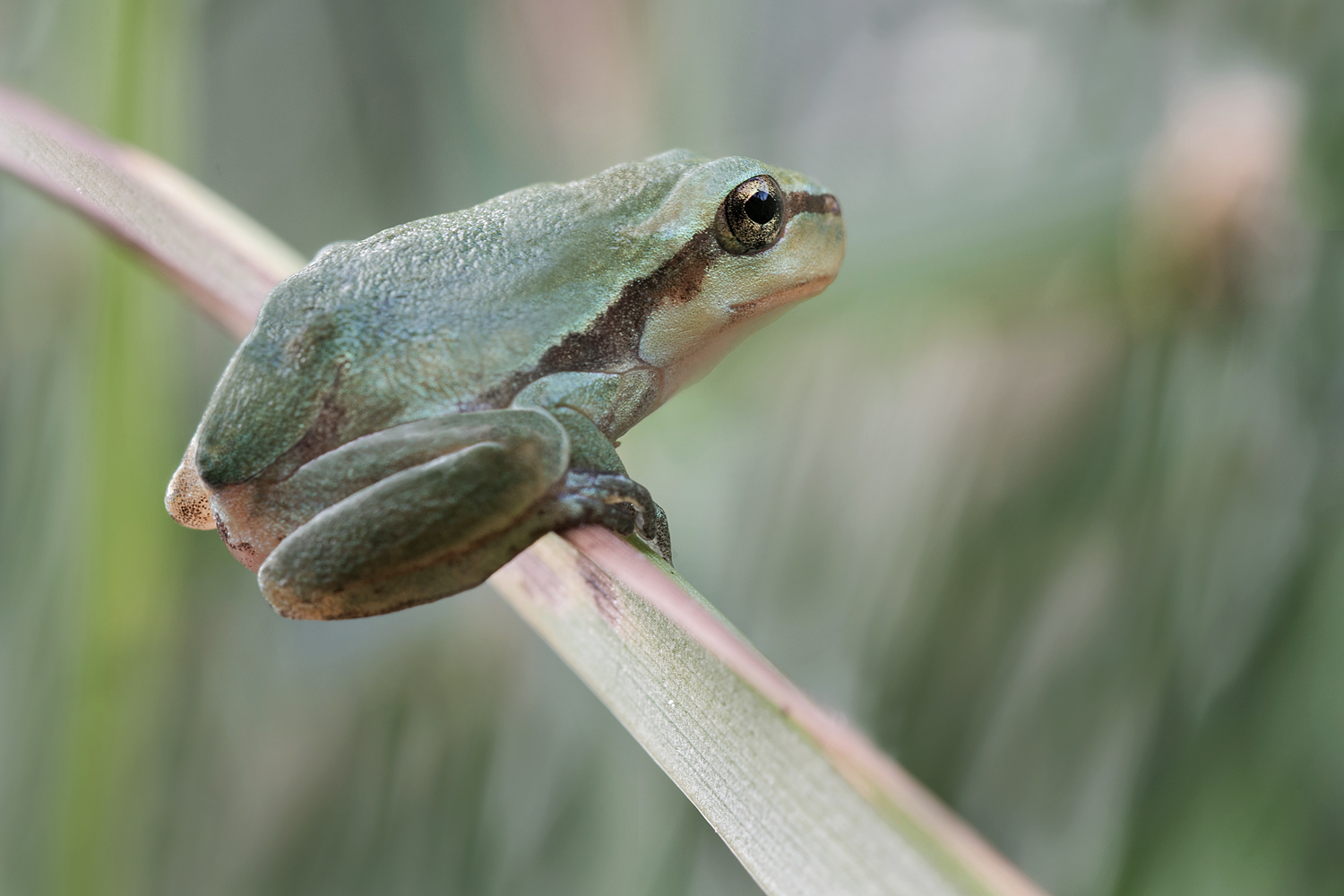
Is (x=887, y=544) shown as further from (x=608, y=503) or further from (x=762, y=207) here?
(x=608, y=503)

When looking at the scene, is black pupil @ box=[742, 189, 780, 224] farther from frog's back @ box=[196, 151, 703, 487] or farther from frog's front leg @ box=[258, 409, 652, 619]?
frog's front leg @ box=[258, 409, 652, 619]

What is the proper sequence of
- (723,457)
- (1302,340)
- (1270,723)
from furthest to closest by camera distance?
(723,457) < (1302,340) < (1270,723)

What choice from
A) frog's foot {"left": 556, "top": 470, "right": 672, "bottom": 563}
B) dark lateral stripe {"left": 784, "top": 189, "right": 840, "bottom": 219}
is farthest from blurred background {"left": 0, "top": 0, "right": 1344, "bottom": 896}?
frog's foot {"left": 556, "top": 470, "right": 672, "bottom": 563}

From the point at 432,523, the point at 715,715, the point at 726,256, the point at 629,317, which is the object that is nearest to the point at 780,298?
the point at 726,256

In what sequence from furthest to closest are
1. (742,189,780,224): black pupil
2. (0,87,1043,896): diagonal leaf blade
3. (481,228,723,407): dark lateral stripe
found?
(742,189,780,224): black pupil, (481,228,723,407): dark lateral stripe, (0,87,1043,896): diagonal leaf blade

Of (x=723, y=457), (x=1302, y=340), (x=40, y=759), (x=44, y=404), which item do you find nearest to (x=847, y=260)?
(x=723, y=457)

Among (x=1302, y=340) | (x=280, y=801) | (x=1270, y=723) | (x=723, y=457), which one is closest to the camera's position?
(x=1270, y=723)

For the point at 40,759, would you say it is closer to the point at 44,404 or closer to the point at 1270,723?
the point at 44,404

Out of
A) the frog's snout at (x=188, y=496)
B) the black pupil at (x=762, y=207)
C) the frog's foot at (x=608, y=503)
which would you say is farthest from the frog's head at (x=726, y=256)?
the frog's snout at (x=188, y=496)
